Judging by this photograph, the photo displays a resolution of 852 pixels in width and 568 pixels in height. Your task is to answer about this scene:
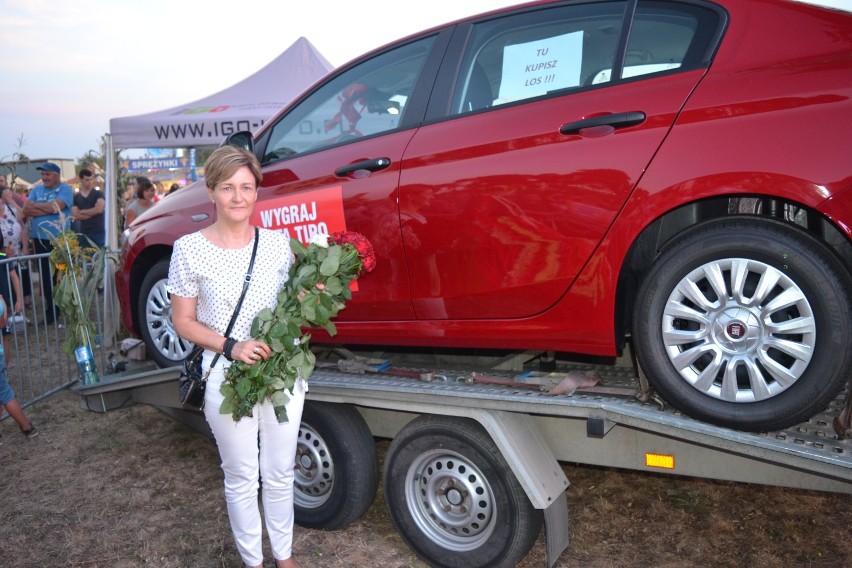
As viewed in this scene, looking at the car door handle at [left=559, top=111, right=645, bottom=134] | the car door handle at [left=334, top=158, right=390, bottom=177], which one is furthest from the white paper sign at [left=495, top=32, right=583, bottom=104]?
the car door handle at [left=334, top=158, right=390, bottom=177]

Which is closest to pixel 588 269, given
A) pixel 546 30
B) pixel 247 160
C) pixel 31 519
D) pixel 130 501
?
pixel 546 30

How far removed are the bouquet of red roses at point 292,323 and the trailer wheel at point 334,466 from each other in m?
0.71

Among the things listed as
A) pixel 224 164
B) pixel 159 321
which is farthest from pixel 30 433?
pixel 224 164

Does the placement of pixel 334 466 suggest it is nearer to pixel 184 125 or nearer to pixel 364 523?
pixel 364 523

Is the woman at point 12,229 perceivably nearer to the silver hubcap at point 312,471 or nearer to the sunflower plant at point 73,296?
the sunflower plant at point 73,296

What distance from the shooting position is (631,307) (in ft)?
9.45

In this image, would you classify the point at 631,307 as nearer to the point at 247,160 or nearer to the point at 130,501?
the point at 247,160

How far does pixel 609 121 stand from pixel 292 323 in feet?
4.59

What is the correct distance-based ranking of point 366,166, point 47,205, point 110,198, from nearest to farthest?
point 366,166, point 110,198, point 47,205

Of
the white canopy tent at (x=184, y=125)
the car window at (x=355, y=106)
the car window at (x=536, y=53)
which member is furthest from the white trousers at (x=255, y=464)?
the white canopy tent at (x=184, y=125)

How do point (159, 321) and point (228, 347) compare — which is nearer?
point (228, 347)

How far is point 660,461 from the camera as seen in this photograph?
2777 mm

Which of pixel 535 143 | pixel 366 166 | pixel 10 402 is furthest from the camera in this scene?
pixel 10 402

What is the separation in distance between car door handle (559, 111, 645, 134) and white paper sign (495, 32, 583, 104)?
0.84 ft
